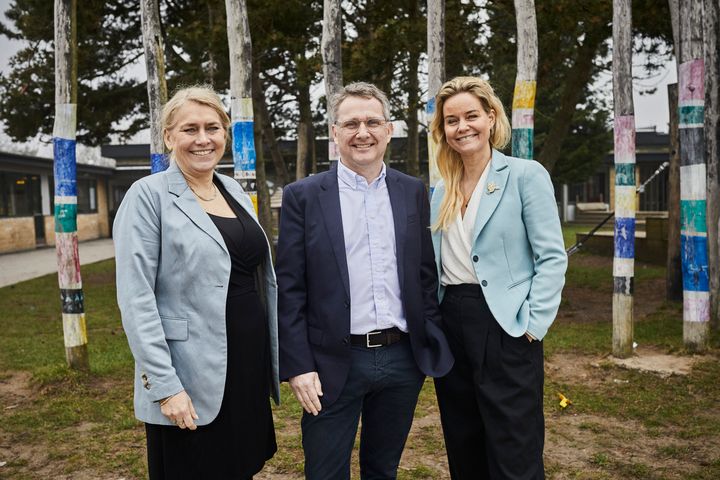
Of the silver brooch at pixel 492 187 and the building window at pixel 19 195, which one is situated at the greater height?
the building window at pixel 19 195

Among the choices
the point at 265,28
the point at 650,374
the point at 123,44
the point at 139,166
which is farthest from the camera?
the point at 139,166

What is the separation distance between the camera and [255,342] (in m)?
2.66

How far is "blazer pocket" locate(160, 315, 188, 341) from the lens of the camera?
7.95 ft

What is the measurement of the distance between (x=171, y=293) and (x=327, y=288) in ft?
2.04

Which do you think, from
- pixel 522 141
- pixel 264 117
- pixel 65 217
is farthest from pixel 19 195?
pixel 522 141

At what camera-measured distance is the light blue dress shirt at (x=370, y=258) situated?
8.84 feet

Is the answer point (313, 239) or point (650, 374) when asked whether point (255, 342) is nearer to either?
point (313, 239)

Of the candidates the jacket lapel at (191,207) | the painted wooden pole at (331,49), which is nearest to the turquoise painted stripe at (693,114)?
the painted wooden pole at (331,49)

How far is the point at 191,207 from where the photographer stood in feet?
8.19

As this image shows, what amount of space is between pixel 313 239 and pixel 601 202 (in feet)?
129

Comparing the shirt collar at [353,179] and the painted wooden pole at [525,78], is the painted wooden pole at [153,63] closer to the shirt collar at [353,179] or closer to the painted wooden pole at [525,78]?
the painted wooden pole at [525,78]

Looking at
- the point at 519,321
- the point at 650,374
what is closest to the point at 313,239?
the point at 519,321

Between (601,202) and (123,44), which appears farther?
(601,202)

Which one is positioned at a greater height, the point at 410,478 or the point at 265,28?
the point at 265,28
